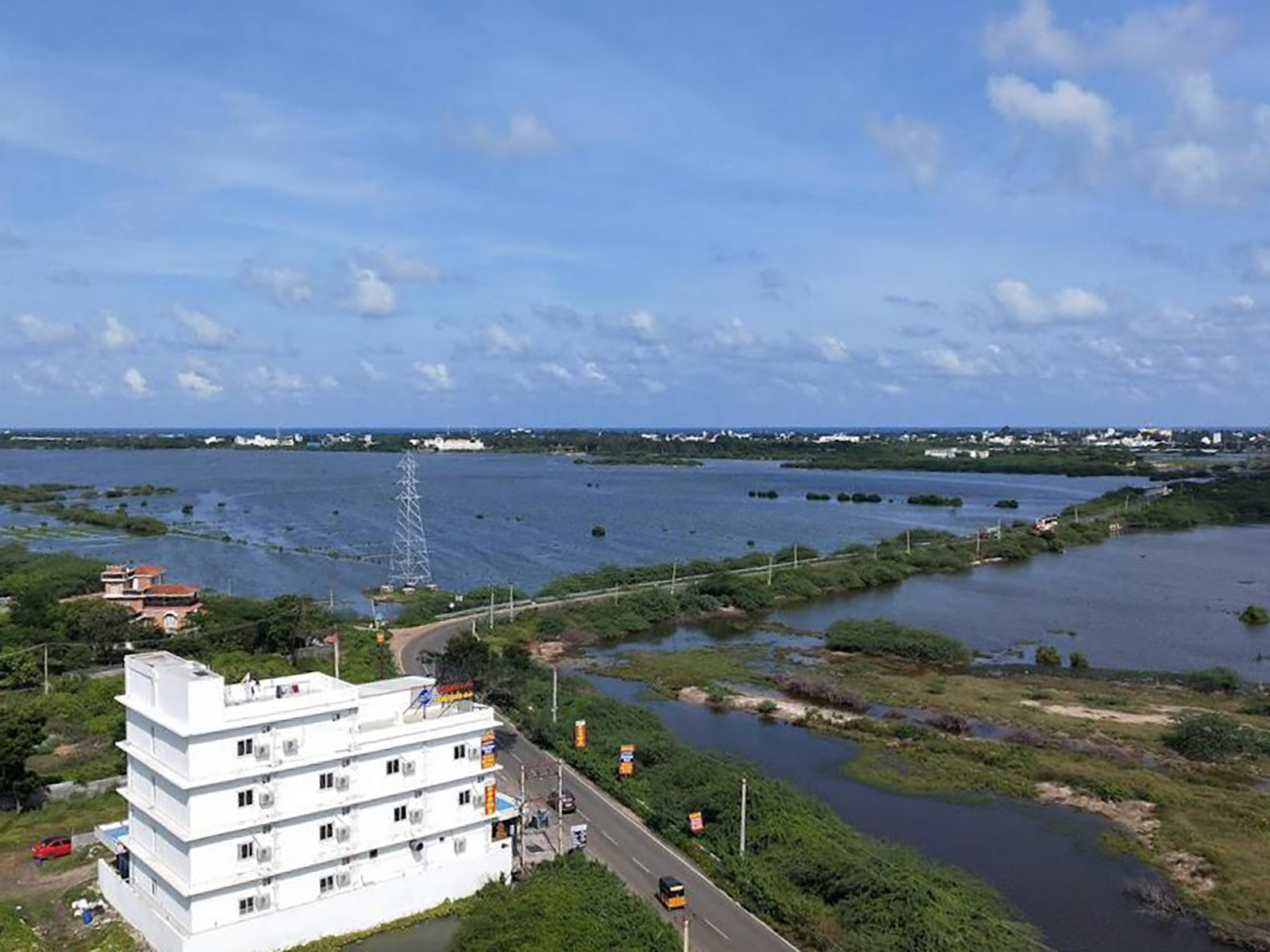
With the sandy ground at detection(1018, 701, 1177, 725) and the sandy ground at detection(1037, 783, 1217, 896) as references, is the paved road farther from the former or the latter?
the sandy ground at detection(1018, 701, 1177, 725)

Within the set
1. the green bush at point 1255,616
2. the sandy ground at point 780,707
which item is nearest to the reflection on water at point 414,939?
the sandy ground at point 780,707

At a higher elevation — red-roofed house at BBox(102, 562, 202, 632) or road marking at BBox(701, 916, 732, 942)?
red-roofed house at BBox(102, 562, 202, 632)

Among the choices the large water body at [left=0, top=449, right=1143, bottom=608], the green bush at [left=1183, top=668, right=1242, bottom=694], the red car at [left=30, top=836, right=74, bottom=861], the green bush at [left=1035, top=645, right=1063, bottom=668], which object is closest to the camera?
the red car at [left=30, top=836, right=74, bottom=861]

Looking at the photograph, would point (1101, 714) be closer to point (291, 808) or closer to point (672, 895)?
point (672, 895)

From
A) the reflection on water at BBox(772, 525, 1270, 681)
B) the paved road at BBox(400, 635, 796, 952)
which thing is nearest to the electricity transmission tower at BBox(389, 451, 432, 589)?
the reflection on water at BBox(772, 525, 1270, 681)

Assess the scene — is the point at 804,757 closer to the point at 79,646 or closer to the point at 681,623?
the point at 681,623

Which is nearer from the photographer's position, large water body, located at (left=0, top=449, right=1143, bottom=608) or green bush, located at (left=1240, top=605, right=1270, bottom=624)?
green bush, located at (left=1240, top=605, right=1270, bottom=624)

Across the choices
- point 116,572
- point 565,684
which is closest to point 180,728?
point 565,684
